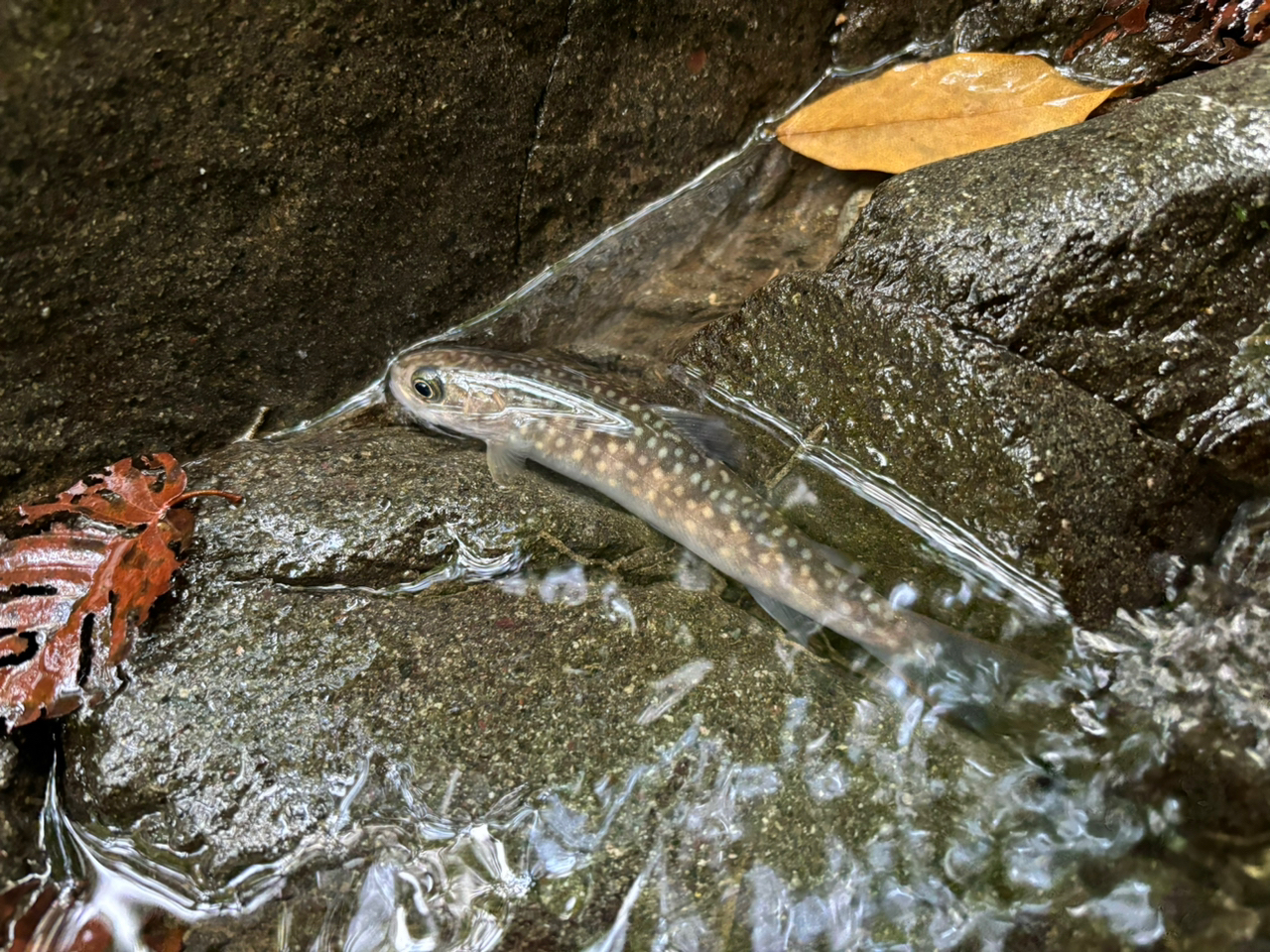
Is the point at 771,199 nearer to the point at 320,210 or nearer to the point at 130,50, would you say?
the point at 320,210

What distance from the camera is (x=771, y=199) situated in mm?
4906

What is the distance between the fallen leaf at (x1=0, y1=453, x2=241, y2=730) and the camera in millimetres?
2920

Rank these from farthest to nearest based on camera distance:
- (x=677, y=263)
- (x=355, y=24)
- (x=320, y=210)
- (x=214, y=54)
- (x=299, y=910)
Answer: (x=677, y=263) < (x=320, y=210) < (x=355, y=24) < (x=214, y=54) < (x=299, y=910)

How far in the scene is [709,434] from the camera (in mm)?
4059

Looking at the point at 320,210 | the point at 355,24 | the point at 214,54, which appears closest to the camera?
the point at 214,54

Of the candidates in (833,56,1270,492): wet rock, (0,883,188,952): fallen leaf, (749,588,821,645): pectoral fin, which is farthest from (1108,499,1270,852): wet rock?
(0,883,188,952): fallen leaf

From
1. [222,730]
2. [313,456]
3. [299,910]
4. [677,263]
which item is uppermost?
[677,263]

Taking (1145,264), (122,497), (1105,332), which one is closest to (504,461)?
(122,497)

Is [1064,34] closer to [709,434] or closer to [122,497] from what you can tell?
[709,434]

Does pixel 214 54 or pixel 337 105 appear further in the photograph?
pixel 337 105

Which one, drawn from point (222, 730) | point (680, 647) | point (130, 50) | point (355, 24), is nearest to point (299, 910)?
point (222, 730)

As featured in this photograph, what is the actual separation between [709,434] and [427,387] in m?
1.39

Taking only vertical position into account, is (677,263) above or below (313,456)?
above

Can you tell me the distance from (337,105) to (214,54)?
468mm
